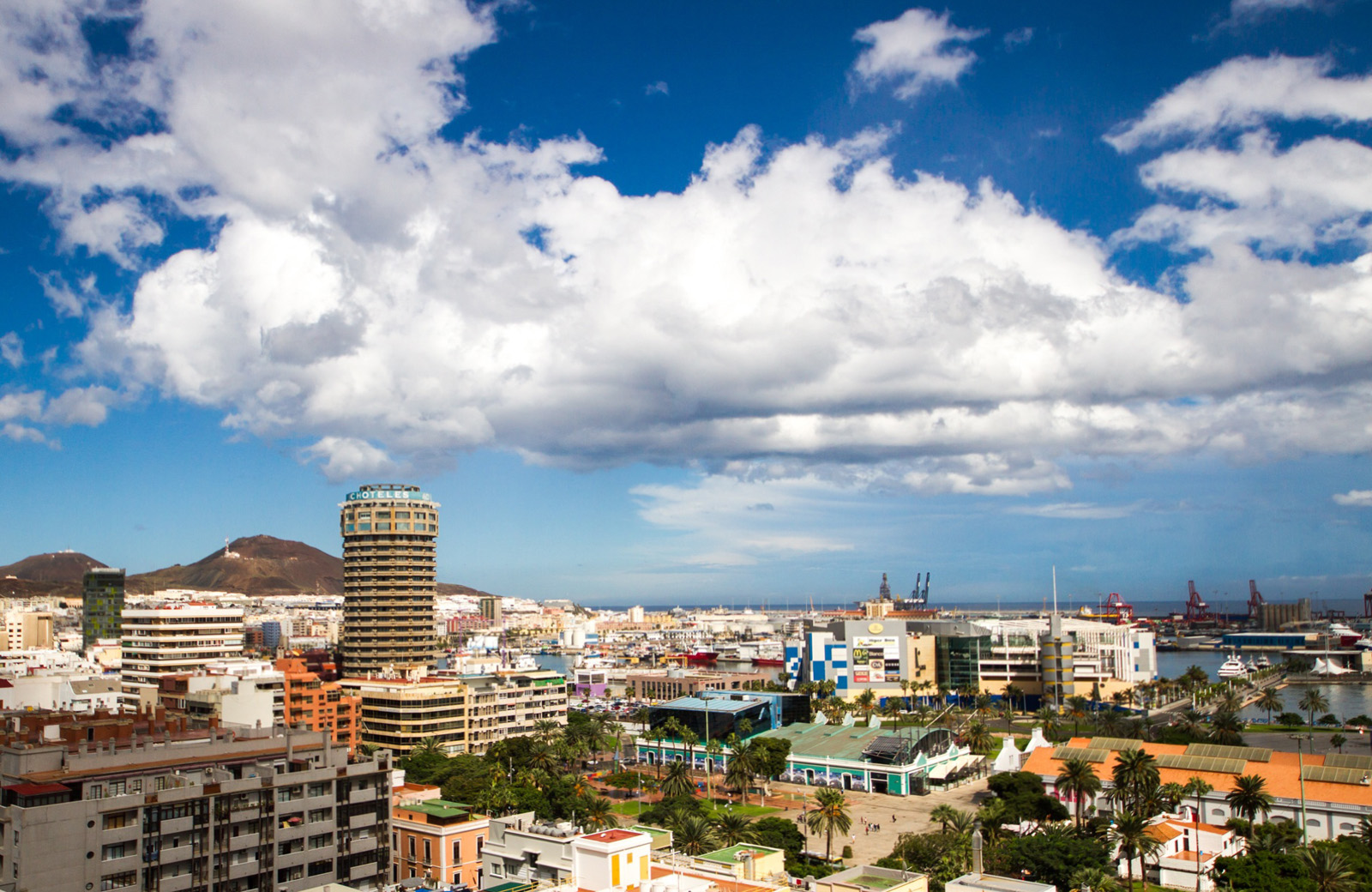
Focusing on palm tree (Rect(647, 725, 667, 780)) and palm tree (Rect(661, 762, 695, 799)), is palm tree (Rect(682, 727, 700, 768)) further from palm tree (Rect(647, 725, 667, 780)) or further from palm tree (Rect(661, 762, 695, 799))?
palm tree (Rect(661, 762, 695, 799))

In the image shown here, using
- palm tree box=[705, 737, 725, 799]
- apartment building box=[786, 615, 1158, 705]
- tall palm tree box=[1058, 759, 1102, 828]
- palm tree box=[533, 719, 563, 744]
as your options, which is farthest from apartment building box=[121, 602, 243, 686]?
tall palm tree box=[1058, 759, 1102, 828]

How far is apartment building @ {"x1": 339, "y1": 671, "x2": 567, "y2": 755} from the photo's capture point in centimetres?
9625

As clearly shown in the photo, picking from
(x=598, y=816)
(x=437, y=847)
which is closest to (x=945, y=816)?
(x=598, y=816)

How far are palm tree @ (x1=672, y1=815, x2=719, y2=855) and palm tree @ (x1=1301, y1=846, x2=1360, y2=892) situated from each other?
30760mm

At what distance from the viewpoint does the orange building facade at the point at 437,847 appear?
51781 millimetres

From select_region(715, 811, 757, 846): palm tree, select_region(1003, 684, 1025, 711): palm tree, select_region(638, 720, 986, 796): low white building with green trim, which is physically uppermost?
select_region(715, 811, 757, 846): palm tree

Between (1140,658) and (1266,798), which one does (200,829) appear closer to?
(1266,798)

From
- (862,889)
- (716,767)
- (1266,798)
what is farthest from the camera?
(716,767)

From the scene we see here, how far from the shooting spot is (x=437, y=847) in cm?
5181

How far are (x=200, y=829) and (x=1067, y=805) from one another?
59.6 meters

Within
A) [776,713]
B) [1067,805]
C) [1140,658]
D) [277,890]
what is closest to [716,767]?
[776,713]

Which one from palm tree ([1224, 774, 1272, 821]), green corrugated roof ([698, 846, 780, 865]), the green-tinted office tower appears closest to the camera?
green corrugated roof ([698, 846, 780, 865])

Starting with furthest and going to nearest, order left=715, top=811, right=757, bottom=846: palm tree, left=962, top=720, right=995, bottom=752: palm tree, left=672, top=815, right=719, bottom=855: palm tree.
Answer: left=962, top=720, right=995, bottom=752: palm tree, left=715, top=811, right=757, bottom=846: palm tree, left=672, top=815, right=719, bottom=855: palm tree

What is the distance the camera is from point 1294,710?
145 metres
